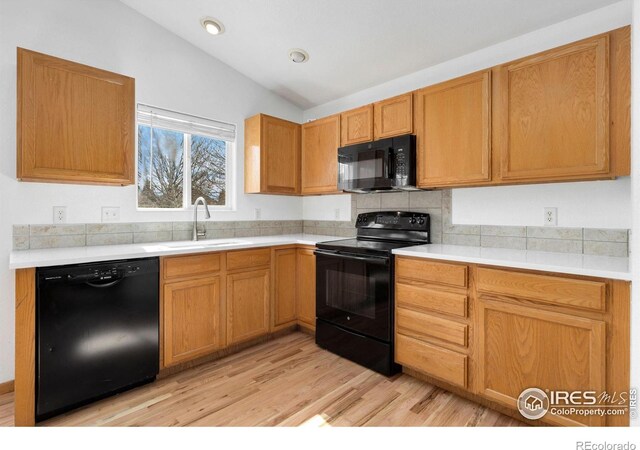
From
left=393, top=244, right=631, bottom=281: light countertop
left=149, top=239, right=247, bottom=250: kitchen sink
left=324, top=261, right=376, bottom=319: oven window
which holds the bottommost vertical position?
left=324, top=261, right=376, bottom=319: oven window

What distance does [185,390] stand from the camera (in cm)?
218

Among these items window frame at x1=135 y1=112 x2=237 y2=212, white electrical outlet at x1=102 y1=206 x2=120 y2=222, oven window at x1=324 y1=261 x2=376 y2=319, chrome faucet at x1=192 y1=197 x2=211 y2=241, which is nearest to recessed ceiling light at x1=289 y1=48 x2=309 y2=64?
window frame at x1=135 y1=112 x2=237 y2=212

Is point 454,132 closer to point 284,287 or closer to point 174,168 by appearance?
point 284,287

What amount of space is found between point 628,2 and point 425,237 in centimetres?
187

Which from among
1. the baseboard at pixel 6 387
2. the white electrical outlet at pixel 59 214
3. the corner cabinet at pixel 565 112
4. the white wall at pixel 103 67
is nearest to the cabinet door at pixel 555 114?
the corner cabinet at pixel 565 112

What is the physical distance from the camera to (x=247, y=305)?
2783 mm

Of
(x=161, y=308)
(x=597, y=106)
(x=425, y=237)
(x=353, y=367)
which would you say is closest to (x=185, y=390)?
(x=161, y=308)

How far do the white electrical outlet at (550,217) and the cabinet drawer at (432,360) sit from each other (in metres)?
1.04

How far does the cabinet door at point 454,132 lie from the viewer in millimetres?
2195

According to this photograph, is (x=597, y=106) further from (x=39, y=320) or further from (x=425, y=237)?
(x=39, y=320)

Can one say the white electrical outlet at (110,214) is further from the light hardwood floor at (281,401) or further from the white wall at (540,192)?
the white wall at (540,192)

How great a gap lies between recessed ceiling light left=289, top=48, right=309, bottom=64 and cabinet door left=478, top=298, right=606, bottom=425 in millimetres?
2417

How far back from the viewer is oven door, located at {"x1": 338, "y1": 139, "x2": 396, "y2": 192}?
263 centimetres

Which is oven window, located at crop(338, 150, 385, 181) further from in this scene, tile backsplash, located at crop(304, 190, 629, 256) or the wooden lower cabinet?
the wooden lower cabinet
